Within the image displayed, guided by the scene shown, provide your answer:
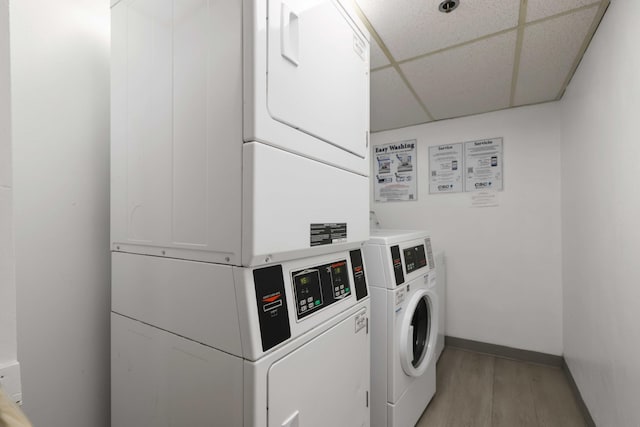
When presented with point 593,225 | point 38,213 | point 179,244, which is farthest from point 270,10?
point 593,225

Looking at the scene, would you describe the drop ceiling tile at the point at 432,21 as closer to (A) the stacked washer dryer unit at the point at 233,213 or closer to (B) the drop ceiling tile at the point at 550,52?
(B) the drop ceiling tile at the point at 550,52

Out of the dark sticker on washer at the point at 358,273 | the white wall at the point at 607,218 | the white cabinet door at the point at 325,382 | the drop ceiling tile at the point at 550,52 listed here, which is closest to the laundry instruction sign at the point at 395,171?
the drop ceiling tile at the point at 550,52

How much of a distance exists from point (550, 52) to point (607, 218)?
0.95 metres

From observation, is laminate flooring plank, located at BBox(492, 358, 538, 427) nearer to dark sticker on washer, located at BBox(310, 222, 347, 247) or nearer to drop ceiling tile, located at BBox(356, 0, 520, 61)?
dark sticker on washer, located at BBox(310, 222, 347, 247)

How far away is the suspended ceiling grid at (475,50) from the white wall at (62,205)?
1.17 meters

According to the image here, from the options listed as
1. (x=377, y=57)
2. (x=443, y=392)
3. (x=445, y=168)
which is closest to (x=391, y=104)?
(x=377, y=57)

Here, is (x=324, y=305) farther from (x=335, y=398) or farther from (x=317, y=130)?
(x=317, y=130)

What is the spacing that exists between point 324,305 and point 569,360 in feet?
7.21

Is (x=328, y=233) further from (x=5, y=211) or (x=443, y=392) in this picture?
(x=443, y=392)

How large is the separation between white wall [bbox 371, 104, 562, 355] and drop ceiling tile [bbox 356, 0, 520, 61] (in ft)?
4.17

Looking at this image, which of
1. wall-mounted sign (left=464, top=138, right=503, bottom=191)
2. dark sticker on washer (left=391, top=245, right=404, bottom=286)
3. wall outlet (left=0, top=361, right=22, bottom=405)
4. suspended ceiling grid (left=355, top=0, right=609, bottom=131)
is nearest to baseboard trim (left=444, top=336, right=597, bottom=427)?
wall-mounted sign (left=464, top=138, right=503, bottom=191)

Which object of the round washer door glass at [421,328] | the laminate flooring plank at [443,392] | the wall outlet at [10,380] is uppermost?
the wall outlet at [10,380]

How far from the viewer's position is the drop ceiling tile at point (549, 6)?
1265mm

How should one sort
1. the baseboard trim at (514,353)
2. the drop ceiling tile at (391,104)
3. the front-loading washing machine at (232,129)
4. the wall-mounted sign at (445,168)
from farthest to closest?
the wall-mounted sign at (445,168) → the baseboard trim at (514,353) → the drop ceiling tile at (391,104) → the front-loading washing machine at (232,129)
